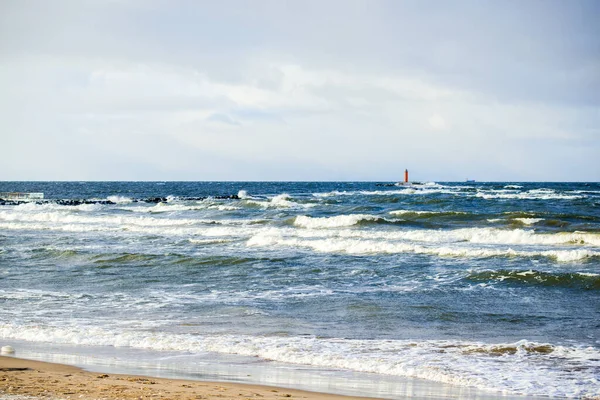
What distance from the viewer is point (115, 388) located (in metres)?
7.14

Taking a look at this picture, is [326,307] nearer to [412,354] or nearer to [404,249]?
[412,354]

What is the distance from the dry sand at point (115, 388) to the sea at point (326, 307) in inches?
20.5

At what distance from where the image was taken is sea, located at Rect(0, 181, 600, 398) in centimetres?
872

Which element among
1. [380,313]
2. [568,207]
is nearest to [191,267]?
[380,313]

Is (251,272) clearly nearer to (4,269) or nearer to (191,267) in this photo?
(191,267)

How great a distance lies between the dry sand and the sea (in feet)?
1.71

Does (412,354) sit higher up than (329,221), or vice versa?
(329,221)

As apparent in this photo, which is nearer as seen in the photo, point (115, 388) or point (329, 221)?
point (115, 388)

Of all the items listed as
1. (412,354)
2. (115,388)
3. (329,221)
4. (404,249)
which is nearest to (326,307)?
(412,354)

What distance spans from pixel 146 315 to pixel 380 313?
4.97 meters

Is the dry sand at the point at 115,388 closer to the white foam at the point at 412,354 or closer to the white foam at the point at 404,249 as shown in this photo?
the white foam at the point at 412,354

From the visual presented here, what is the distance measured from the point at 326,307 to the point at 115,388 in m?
6.87

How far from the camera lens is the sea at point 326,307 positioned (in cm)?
872

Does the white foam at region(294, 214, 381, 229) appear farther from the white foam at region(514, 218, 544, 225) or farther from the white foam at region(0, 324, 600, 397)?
the white foam at region(0, 324, 600, 397)
